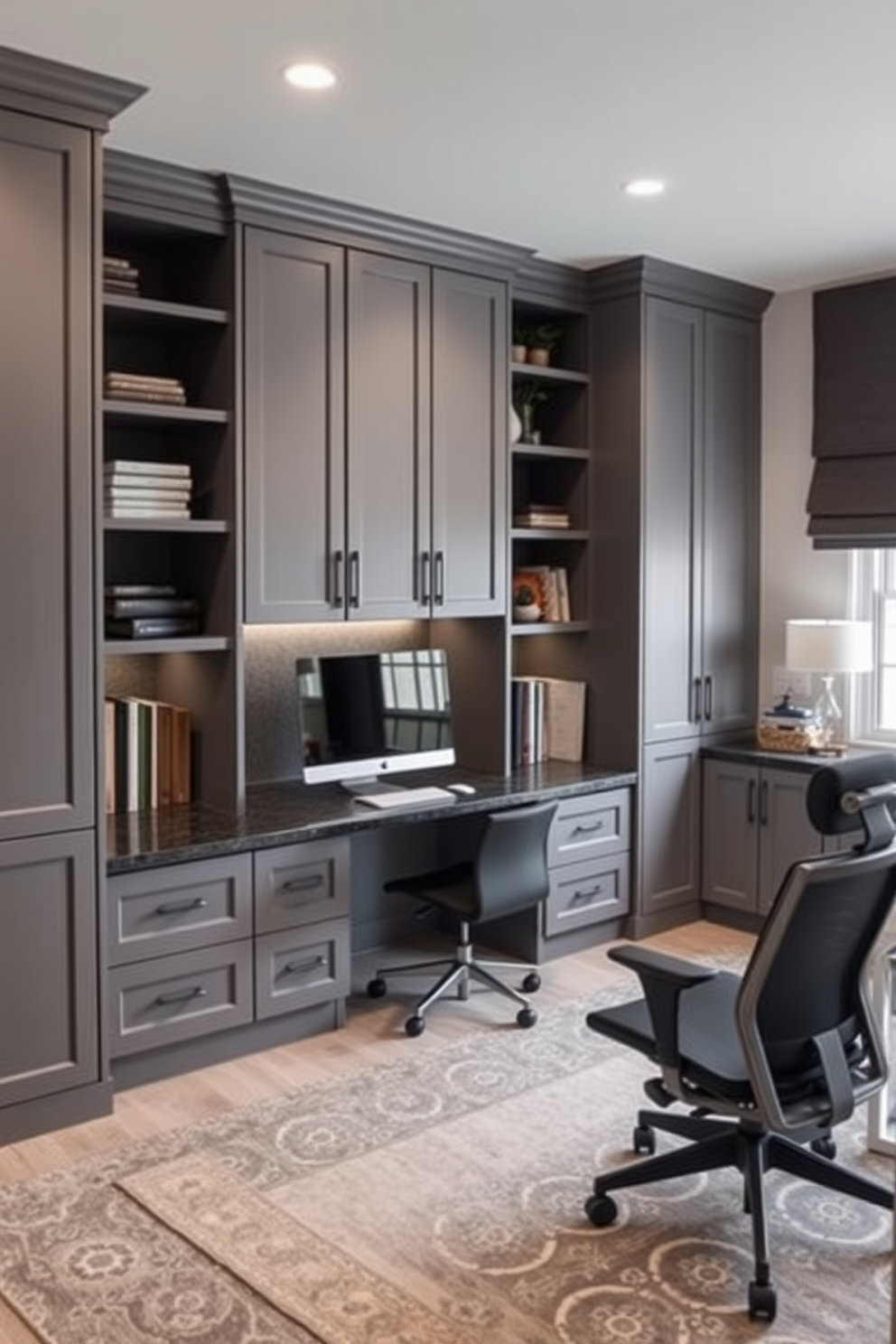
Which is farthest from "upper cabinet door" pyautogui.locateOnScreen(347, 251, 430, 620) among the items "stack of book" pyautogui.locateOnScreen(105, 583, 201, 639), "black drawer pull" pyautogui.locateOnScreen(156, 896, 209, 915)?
"black drawer pull" pyautogui.locateOnScreen(156, 896, 209, 915)

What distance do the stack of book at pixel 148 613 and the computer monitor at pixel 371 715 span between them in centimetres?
42

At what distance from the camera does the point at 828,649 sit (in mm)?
A: 4656

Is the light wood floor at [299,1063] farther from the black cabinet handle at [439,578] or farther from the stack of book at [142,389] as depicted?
the stack of book at [142,389]

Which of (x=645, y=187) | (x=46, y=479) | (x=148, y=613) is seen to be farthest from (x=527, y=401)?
(x=46, y=479)

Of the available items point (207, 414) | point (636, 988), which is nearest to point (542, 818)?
point (636, 988)

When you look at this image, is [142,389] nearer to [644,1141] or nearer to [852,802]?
[852,802]

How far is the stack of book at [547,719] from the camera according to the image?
480 cm

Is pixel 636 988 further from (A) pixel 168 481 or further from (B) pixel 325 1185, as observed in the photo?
(A) pixel 168 481

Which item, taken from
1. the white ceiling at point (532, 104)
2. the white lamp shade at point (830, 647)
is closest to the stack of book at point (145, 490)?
the white ceiling at point (532, 104)

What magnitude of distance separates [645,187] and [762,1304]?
3.06m

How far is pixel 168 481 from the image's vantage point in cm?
370

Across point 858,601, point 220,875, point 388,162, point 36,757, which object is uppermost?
point 388,162

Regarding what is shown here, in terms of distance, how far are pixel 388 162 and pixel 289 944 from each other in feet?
7.69

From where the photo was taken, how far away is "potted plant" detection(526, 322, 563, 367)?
15.8 feet
